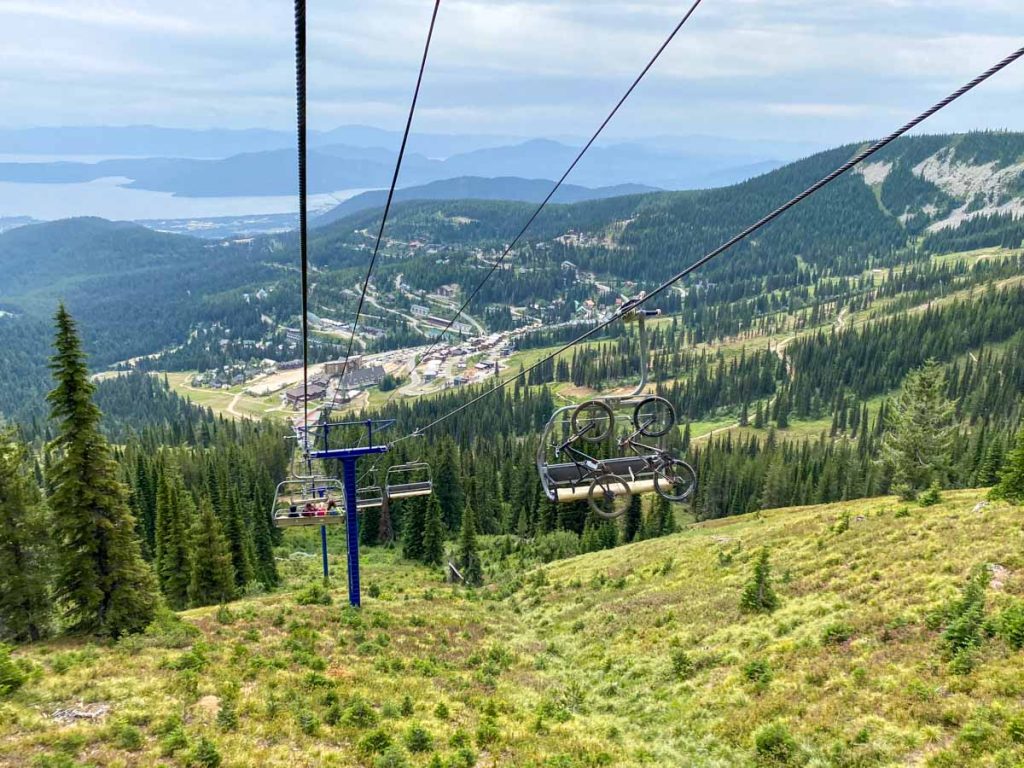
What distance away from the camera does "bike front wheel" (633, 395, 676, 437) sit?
56.1 feet

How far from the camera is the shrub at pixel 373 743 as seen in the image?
54.0ft

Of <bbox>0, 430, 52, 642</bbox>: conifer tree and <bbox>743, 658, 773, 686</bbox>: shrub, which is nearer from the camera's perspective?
<bbox>743, 658, 773, 686</bbox>: shrub

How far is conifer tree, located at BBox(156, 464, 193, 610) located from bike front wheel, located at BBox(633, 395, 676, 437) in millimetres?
38512

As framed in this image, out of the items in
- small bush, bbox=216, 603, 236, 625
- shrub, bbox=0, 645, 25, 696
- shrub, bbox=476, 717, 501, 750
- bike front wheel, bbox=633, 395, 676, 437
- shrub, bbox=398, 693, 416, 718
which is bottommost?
small bush, bbox=216, 603, 236, 625

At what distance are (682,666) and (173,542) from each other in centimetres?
3764

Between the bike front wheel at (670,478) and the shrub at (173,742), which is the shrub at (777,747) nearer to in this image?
the bike front wheel at (670,478)

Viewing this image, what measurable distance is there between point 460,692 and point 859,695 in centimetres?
1286

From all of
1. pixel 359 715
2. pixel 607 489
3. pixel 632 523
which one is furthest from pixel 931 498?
pixel 632 523

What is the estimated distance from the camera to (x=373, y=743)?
55.1 feet

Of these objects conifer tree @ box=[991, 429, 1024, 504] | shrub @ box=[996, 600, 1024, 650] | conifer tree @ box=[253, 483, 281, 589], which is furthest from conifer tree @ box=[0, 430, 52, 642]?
conifer tree @ box=[991, 429, 1024, 504]

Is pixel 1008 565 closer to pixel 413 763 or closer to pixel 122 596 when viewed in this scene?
pixel 413 763

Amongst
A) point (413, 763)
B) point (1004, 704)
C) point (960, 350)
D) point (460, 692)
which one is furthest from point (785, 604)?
point (960, 350)

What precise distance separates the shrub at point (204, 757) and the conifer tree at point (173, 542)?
3213 cm

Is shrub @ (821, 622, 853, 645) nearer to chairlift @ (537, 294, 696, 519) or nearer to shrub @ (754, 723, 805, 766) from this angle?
shrub @ (754, 723, 805, 766)
